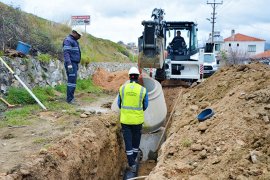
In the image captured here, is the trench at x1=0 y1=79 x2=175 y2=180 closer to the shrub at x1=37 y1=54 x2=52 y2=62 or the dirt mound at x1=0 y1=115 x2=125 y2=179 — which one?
the dirt mound at x1=0 y1=115 x2=125 y2=179

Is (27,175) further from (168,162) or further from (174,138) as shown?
(174,138)

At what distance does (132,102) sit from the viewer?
7.51 metres

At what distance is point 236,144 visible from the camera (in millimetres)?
5281

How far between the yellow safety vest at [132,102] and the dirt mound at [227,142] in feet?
2.96

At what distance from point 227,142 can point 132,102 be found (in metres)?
2.54

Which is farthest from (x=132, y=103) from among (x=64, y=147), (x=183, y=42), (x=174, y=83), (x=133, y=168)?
(x=183, y=42)

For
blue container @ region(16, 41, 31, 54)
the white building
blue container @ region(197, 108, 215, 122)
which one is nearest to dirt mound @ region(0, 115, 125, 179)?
blue container @ region(197, 108, 215, 122)

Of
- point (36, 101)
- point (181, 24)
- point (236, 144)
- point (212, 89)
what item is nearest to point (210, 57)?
point (181, 24)

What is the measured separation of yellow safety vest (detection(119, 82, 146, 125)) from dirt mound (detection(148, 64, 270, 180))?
2.96ft

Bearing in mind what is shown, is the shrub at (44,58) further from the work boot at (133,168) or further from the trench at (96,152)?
the work boot at (133,168)

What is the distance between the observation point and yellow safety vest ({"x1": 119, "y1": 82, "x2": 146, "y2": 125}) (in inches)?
294

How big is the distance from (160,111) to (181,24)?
18.1ft

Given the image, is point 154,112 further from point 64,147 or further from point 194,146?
point 194,146

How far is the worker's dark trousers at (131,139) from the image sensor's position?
7.75m
